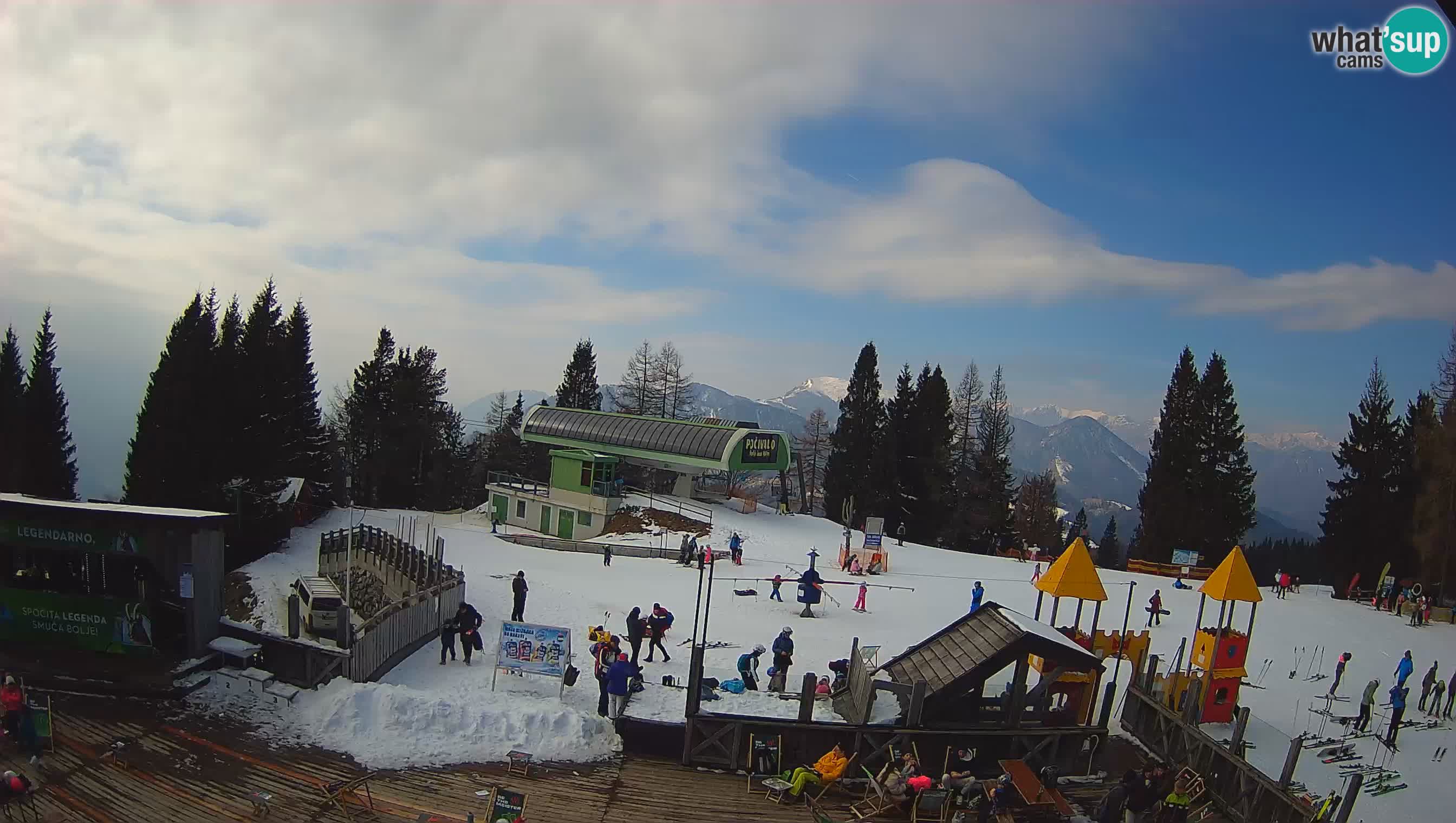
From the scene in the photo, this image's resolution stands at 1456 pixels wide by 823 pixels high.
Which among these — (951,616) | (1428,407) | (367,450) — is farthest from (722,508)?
(1428,407)

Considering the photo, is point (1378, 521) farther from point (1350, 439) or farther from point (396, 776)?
point (396, 776)

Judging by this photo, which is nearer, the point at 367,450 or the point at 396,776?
the point at 396,776

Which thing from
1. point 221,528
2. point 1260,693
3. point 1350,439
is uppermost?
point 1350,439

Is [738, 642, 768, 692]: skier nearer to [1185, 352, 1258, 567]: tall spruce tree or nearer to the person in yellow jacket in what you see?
the person in yellow jacket

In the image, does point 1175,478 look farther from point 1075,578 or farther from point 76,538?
point 76,538

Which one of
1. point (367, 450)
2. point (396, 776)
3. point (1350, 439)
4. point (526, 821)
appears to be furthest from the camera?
point (367, 450)

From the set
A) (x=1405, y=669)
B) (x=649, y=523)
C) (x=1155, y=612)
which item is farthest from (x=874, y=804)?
(x=649, y=523)
